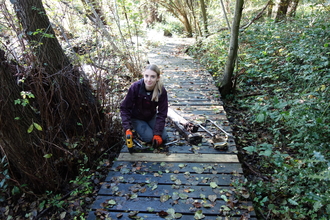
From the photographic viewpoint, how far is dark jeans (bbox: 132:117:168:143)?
392cm

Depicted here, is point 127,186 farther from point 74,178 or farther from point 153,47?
point 153,47

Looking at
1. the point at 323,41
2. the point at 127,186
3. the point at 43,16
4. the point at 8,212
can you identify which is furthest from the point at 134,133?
the point at 323,41

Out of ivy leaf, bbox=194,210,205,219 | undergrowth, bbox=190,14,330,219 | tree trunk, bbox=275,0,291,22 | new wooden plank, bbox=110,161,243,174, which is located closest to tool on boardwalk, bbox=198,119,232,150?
new wooden plank, bbox=110,161,243,174

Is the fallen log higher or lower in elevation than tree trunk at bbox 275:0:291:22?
lower

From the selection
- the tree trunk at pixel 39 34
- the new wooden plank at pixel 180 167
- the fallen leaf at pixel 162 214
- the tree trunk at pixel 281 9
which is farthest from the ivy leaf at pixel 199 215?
the tree trunk at pixel 281 9

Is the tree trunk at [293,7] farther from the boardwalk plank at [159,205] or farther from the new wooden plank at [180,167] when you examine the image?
the boardwalk plank at [159,205]

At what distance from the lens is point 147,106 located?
400cm

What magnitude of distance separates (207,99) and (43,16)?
13.5 feet

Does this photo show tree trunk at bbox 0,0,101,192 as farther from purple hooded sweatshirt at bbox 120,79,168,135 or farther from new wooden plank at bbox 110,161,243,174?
new wooden plank at bbox 110,161,243,174

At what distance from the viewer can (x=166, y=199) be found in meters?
2.76

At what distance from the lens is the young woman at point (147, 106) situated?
372cm

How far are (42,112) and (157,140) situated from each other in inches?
72.6

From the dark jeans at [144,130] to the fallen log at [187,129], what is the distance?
1.19ft

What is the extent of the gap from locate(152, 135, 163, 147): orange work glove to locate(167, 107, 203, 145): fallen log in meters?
0.53
